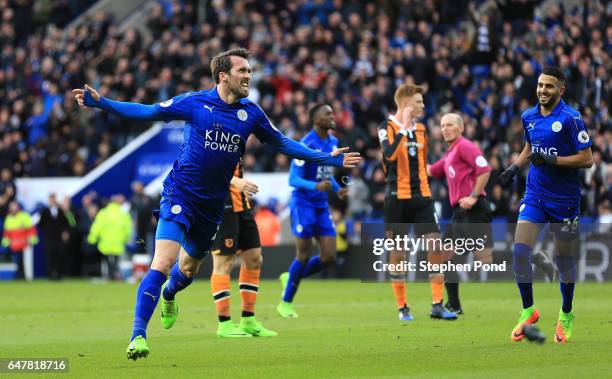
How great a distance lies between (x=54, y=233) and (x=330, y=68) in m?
7.72

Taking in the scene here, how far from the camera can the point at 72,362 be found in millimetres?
10289

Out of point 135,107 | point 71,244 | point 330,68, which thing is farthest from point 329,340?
point 71,244

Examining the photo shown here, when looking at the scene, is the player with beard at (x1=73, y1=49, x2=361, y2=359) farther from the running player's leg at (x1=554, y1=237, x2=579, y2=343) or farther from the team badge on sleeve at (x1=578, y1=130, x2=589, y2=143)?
the running player's leg at (x1=554, y1=237, x2=579, y2=343)

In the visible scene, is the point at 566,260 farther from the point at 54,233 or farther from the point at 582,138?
the point at 54,233

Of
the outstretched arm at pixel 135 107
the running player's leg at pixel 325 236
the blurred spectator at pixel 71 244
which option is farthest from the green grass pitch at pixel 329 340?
the blurred spectator at pixel 71 244

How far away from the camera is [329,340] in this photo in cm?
1216

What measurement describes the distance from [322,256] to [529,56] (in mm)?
11384

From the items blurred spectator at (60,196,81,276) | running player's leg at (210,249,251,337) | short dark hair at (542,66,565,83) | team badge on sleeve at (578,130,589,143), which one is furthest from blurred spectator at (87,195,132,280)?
team badge on sleeve at (578,130,589,143)

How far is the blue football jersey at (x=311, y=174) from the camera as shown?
15.7 metres

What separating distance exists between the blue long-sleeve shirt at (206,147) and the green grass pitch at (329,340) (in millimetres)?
1408

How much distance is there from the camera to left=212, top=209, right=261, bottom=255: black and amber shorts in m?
13.1

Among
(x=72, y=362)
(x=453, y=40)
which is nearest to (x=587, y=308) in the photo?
(x=72, y=362)

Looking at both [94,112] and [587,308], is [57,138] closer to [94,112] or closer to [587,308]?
[94,112]

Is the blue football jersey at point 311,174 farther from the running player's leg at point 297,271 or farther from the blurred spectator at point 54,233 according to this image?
the blurred spectator at point 54,233
